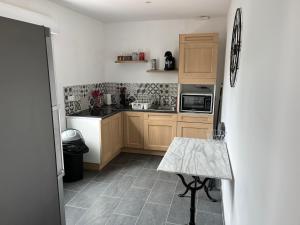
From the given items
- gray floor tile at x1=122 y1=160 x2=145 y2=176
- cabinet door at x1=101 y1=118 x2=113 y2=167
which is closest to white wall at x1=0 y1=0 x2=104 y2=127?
cabinet door at x1=101 y1=118 x2=113 y2=167

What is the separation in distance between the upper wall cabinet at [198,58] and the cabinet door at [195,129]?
73 centimetres

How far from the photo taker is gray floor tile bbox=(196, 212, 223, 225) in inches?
93.2

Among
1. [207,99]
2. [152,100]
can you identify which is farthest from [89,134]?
[207,99]

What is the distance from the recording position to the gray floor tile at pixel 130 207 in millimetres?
2523

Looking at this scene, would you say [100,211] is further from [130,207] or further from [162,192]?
[162,192]

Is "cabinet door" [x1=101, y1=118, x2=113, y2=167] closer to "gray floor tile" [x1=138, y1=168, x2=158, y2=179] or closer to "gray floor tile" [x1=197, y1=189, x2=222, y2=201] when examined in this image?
"gray floor tile" [x1=138, y1=168, x2=158, y2=179]

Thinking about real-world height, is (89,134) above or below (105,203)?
above

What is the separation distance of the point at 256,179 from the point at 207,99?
9.58ft

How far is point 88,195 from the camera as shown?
2.86 meters

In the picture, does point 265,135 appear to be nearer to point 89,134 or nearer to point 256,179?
point 256,179

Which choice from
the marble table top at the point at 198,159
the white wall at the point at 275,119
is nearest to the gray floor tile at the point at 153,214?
the marble table top at the point at 198,159

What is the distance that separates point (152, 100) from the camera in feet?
14.9

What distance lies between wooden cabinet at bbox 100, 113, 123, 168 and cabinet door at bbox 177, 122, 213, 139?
1.08 m

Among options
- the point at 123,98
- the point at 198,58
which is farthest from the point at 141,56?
the point at 198,58
